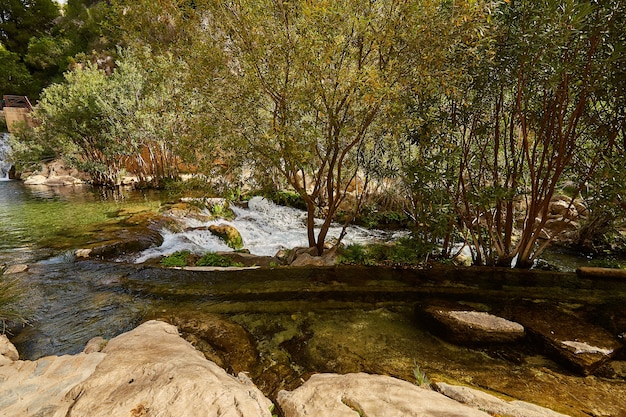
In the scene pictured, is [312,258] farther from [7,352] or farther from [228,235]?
[7,352]

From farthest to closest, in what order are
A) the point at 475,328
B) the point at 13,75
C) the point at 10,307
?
the point at 13,75, the point at 10,307, the point at 475,328

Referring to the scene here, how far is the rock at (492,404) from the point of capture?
120 inches

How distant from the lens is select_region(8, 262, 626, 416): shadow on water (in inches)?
161

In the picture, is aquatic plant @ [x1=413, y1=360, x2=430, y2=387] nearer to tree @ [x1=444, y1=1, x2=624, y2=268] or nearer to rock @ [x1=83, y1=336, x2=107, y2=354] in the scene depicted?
rock @ [x1=83, y1=336, x2=107, y2=354]

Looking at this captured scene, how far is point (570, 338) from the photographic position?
477cm

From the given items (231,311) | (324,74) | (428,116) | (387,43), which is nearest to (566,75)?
(428,116)

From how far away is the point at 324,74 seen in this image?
7.32 metres

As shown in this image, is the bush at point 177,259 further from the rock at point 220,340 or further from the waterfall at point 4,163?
the waterfall at point 4,163

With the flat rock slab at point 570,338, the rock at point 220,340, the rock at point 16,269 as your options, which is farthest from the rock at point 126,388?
the rock at point 16,269

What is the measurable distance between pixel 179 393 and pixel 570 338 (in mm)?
5558

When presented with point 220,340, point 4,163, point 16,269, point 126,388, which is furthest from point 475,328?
point 4,163

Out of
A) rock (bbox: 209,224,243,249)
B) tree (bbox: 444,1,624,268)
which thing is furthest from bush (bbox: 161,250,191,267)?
tree (bbox: 444,1,624,268)

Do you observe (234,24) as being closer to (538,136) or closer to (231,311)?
(231,311)

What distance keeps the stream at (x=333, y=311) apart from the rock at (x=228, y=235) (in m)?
5.13
